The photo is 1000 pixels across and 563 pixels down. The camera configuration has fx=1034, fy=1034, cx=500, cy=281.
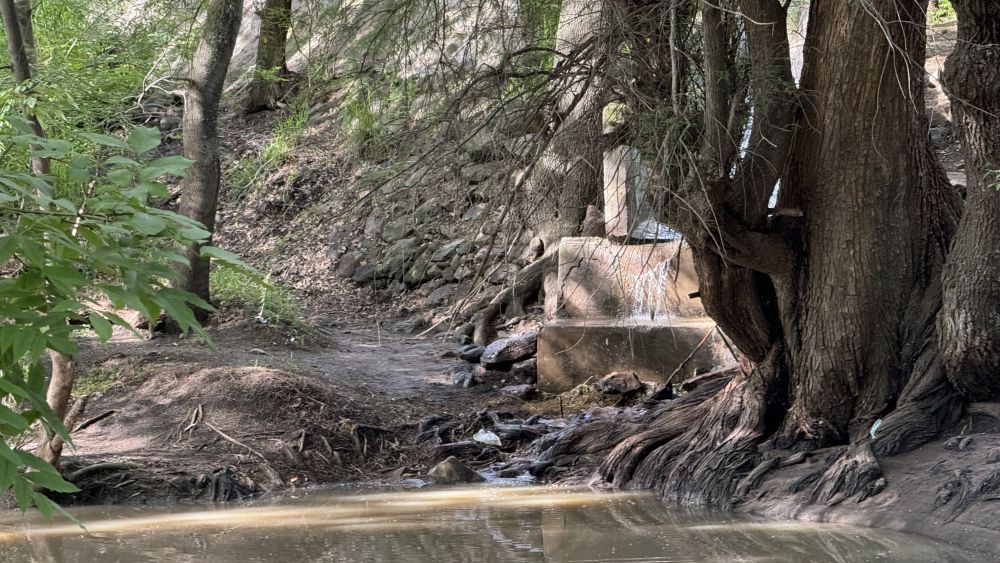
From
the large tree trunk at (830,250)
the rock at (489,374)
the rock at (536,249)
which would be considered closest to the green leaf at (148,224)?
the large tree trunk at (830,250)

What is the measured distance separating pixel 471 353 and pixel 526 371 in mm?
1009

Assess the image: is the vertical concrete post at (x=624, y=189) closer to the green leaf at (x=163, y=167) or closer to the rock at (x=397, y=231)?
the green leaf at (x=163, y=167)

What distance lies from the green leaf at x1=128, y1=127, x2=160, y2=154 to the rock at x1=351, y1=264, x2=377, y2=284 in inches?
539

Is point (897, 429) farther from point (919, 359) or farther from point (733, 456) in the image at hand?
point (733, 456)

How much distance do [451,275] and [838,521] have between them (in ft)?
31.5

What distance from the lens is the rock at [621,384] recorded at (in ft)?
32.9

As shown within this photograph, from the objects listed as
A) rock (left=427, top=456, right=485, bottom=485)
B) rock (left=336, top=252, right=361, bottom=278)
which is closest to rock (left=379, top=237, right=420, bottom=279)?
rock (left=336, top=252, right=361, bottom=278)

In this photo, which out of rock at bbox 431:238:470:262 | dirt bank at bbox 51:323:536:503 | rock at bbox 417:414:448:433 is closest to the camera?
dirt bank at bbox 51:323:536:503

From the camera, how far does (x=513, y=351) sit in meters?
11.5

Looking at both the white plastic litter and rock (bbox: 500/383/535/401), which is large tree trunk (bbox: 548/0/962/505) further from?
rock (bbox: 500/383/535/401)

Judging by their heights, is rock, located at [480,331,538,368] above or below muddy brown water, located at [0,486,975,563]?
above

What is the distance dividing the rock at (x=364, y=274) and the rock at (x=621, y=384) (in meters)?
6.76

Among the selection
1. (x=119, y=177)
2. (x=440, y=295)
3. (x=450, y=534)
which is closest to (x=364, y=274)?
(x=440, y=295)

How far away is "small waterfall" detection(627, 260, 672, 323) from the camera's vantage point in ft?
33.8
